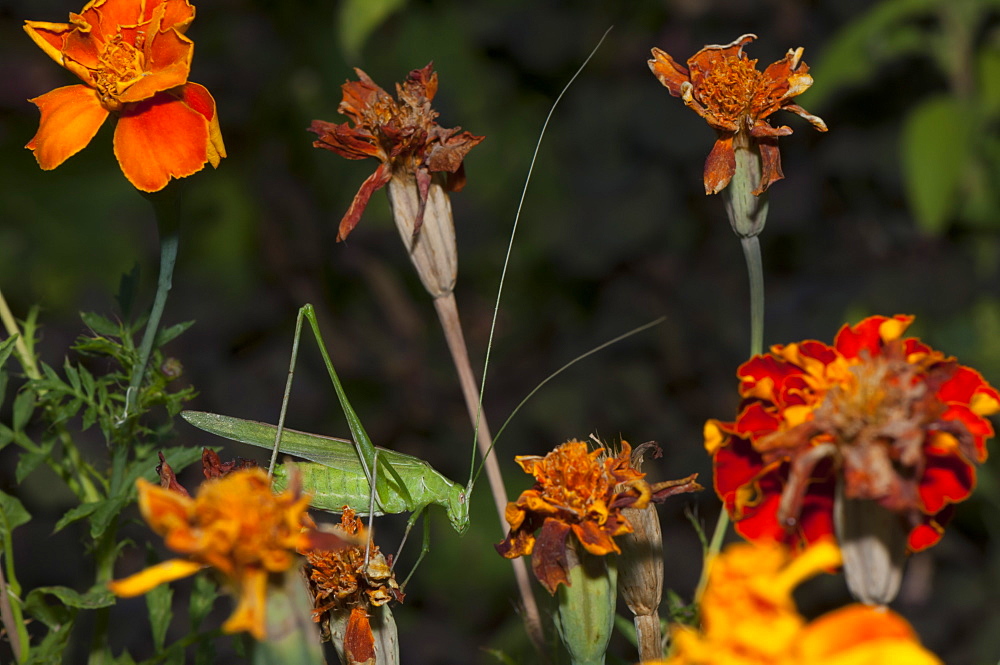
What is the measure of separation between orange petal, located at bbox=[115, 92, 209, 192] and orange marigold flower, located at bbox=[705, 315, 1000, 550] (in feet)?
1.22

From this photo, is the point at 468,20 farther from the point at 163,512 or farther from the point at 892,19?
the point at 163,512

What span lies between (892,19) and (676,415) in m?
0.84

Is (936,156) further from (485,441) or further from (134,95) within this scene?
(134,95)

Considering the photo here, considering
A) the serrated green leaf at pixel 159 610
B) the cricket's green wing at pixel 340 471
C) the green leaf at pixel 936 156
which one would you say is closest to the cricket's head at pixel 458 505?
the cricket's green wing at pixel 340 471

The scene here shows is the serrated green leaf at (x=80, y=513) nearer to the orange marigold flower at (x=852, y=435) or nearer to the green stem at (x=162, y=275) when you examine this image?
the green stem at (x=162, y=275)

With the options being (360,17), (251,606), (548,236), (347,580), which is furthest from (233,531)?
(548,236)

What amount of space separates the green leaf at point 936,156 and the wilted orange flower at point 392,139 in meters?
1.11

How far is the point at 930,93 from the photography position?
1.84 m

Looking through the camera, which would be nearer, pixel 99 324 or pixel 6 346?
pixel 6 346

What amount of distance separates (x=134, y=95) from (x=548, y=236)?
59.4 inches

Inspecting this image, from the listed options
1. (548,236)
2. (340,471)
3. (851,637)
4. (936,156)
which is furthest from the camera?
(548,236)

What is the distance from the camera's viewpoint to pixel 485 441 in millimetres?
720

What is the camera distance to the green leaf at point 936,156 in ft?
5.21

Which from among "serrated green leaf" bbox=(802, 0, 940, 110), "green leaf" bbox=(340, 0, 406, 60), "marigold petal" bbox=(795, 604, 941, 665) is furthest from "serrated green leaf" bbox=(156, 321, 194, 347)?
"serrated green leaf" bbox=(802, 0, 940, 110)
